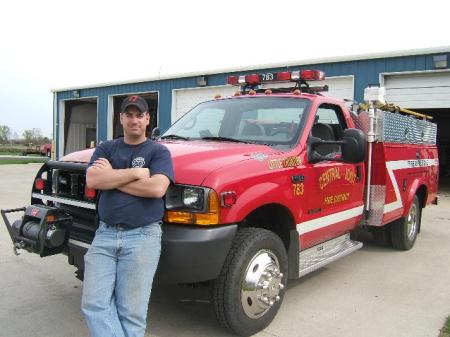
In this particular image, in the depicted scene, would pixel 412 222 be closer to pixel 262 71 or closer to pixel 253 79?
pixel 253 79

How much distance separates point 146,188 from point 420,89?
1177cm

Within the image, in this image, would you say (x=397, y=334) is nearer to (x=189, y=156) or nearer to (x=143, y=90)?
(x=189, y=156)

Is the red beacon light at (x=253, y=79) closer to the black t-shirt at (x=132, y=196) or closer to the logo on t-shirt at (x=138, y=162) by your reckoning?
the black t-shirt at (x=132, y=196)

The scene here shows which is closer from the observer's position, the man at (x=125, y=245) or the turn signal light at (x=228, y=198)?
the man at (x=125, y=245)

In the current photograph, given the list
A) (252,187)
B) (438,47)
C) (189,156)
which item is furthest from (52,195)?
(438,47)

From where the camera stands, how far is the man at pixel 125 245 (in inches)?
114

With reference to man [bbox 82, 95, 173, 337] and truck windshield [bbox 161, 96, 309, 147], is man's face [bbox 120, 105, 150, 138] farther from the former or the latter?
truck windshield [bbox 161, 96, 309, 147]

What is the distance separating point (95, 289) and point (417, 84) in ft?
39.6

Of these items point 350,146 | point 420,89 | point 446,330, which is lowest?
point 446,330

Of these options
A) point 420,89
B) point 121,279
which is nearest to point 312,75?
point 121,279

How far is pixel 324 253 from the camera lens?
4.77 metres

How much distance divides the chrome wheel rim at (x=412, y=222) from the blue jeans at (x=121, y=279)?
16.0ft

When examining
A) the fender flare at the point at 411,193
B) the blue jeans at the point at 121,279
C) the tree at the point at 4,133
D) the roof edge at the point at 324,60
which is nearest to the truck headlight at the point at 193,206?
the blue jeans at the point at 121,279

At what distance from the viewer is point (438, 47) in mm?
12141
